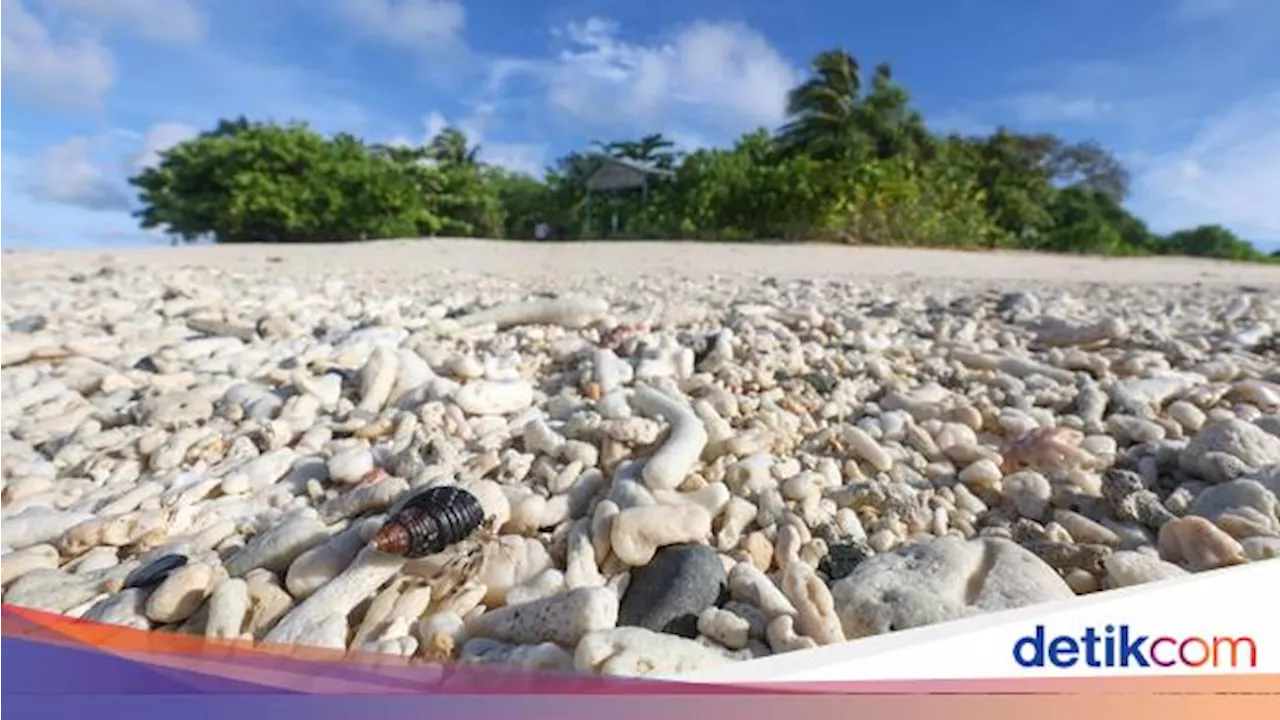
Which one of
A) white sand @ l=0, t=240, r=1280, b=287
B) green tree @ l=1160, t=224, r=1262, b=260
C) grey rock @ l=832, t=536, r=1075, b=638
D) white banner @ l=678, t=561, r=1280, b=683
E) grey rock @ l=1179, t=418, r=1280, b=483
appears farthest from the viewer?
green tree @ l=1160, t=224, r=1262, b=260

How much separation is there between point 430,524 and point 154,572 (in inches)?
18.8

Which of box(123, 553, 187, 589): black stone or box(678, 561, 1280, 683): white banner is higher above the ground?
box(678, 561, 1280, 683): white banner

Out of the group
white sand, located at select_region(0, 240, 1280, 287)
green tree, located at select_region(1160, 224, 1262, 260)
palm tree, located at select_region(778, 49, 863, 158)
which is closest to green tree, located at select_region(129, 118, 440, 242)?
white sand, located at select_region(0, 240, 1280, 287)

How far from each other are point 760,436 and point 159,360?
1.92m

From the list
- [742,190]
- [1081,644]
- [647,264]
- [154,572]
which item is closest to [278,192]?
[742,190]

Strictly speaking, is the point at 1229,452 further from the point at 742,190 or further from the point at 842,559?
the point at 742,190

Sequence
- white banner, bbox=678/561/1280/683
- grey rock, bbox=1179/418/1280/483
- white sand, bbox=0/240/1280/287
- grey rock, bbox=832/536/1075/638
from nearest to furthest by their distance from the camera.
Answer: white banner, bbox=678/561/1280/683
grey rock, bbox=832/536/1075/638
grey rock, bbox=1179/418/1280/483
white sand, bbox=0/240/1280/287

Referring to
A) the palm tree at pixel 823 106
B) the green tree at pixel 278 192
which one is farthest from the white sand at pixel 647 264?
the palm tree at pixel 823 106

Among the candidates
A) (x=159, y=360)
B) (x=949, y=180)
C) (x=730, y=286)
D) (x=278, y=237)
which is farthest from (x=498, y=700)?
(x=278, y=237)

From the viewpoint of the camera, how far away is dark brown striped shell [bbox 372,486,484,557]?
1.26m

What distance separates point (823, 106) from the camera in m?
21.8

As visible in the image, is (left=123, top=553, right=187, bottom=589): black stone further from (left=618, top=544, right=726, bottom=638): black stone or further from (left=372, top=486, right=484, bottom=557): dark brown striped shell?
(left=618, top=544, right=726, bottom=638): black stone

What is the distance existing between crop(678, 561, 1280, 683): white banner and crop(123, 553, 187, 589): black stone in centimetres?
91

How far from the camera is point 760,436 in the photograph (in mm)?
1805
